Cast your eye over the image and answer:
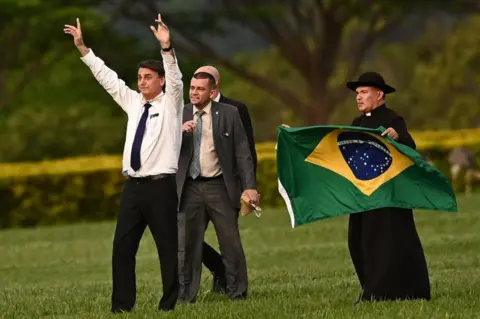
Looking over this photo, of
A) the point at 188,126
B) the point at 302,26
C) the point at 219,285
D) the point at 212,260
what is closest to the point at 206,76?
the point at 188,126

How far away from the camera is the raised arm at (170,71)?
34.7 feet

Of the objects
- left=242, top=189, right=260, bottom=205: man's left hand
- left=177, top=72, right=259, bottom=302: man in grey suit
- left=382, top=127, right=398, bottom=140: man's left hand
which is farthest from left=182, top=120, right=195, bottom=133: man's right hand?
left=382, top=127, right=398, bottom=140: man's left hand

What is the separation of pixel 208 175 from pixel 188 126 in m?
0.48

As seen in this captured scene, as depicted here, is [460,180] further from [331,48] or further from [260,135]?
[260,135]

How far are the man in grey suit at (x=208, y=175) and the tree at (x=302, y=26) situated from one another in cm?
3001

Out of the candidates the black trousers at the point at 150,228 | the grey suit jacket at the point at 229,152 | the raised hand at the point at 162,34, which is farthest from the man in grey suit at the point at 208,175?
the raised hand at the point at 162,34

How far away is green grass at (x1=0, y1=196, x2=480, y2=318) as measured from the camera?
433 inches

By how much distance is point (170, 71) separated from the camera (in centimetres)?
1083

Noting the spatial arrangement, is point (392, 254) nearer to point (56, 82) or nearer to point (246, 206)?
point (246, 206)

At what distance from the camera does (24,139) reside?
136ft

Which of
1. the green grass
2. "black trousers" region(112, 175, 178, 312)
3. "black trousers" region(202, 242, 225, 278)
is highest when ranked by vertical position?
"black trousers" region(112, 175, 178, 312)

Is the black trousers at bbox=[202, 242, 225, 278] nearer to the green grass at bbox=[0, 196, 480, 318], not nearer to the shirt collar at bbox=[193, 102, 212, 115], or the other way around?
the green grass at bbox=[0, 196, 480, 318]

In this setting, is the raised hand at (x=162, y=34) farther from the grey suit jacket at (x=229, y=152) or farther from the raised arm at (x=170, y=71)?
the grey suit jacket at (x=229, y=152)

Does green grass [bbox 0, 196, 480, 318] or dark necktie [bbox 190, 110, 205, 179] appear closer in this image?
green grass [bbox 0, 196, 480, 318]
